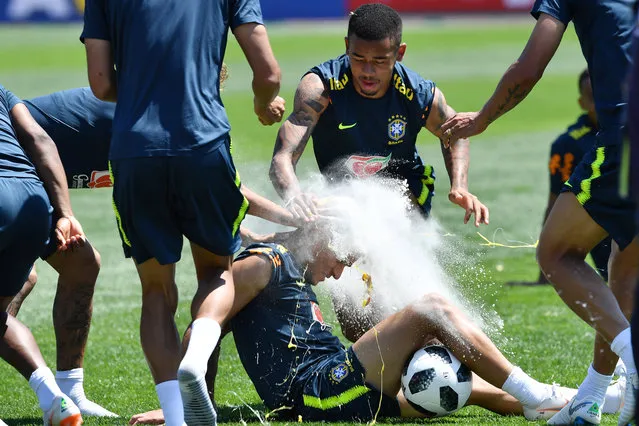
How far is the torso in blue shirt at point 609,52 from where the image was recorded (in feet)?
16.1

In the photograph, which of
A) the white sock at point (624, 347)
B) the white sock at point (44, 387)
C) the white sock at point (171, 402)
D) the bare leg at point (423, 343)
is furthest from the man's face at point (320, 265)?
the white sock at point (624, 347)

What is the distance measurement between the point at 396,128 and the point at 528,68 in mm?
1330

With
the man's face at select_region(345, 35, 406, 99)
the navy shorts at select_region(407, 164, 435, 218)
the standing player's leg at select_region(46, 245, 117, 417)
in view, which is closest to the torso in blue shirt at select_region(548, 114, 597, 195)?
the navy shorts at select_region(407, 164, 435, 218)

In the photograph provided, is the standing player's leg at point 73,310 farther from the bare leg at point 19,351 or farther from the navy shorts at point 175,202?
the navy shorts at point 175,202

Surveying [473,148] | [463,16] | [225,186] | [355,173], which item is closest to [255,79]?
[225,186]

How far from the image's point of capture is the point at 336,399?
5.24 meters

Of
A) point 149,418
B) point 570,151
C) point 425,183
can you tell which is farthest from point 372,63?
point 570,151

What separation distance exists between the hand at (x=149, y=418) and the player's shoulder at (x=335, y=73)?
83.8 inches

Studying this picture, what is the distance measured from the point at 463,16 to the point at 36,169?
4015 cm

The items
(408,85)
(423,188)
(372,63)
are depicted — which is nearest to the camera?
(372,63)

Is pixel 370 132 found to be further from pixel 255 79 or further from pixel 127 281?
pixel 127 281

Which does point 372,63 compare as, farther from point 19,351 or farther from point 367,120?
point 19,351

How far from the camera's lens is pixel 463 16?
145ft

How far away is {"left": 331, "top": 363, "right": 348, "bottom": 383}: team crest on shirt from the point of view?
5.24 meters
